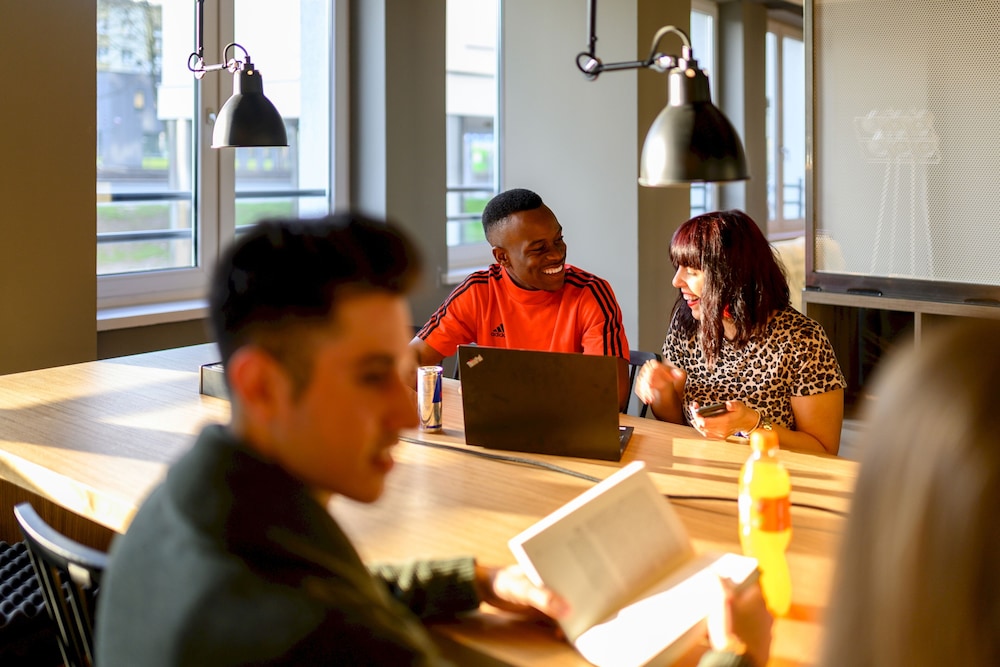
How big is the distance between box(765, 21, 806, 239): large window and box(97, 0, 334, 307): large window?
3988mm

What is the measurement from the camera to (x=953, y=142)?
3.09 m

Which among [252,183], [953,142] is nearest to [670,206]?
→ [953,142]

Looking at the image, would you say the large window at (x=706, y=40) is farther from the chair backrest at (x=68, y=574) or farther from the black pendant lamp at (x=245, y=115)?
the chair backrest at (x=68, y=574)

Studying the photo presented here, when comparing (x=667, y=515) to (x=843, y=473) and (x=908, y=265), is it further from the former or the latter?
(x=908, y=265)

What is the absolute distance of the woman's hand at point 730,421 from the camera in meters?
2.03

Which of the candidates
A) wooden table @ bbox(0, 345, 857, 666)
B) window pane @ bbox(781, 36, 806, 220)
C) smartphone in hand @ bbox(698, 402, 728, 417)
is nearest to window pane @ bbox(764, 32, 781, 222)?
Answer: window pane @ bbox(781, 36, 806, 220)

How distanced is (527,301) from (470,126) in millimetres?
2794

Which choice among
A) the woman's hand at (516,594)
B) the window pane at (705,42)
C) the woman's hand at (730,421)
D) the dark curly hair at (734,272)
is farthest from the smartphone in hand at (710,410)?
the window pane at (705,42)

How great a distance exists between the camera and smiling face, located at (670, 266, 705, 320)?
7.49ft

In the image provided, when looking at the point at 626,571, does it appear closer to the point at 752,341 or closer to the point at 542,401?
the point at 542,401

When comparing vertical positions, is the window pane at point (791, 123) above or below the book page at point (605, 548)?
above

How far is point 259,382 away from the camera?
32.8 inches

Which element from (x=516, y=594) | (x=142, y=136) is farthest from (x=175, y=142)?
(x=516, y=594)

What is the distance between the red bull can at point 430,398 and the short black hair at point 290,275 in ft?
4.13
